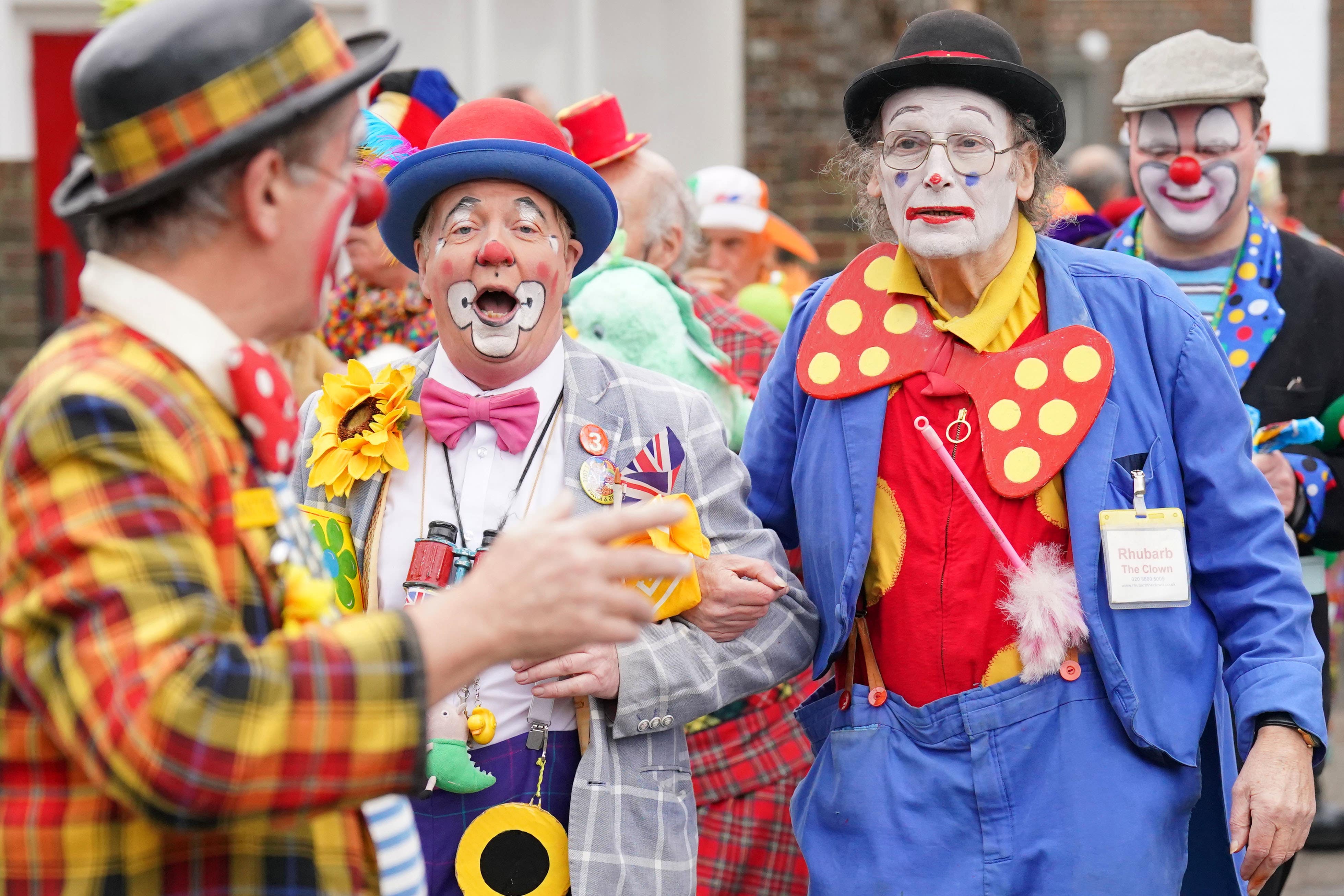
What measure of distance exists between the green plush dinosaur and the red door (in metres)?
4.48

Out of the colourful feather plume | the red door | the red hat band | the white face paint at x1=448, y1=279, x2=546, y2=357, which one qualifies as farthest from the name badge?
the red door

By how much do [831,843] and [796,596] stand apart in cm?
46

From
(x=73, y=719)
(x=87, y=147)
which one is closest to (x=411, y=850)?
(x=73, y=719)

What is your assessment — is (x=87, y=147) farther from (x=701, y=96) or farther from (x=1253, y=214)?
(x=701, y=96)

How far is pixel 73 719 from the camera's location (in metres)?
1.54

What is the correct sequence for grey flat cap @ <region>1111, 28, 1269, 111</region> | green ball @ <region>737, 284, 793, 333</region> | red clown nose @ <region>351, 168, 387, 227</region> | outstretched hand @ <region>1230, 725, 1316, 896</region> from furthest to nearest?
green ball @ <region>737, 284, 793, 333</region>
grey flat cap @ <region>1111, 28, 1269, 111</region>
outstretched hand @ <region>1230, 725, 1316, 896</region>
red clown nose @ <region>351, 168, 387, 227</region>

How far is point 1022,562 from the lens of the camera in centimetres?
270

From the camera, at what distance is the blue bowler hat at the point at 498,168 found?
2.84m

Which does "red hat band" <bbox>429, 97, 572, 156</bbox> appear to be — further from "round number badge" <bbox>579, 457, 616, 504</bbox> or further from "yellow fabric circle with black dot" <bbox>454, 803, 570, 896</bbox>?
"yellow fabric circle with black dot" <bbox>454, 803, 570, 896</bbox>

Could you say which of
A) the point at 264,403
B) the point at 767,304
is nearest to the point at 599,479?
Result: the point at 264,403

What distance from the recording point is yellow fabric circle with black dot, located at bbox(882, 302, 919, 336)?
2912mm

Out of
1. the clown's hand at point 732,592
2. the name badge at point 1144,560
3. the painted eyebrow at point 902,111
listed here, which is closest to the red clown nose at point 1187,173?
the painted eyebrow at point 902,111

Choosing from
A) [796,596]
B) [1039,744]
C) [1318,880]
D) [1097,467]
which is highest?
[1097,467]

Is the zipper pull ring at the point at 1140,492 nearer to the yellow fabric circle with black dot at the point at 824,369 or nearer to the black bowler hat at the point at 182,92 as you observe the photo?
the yellow fabric circle with black dot at the point at 824,369
